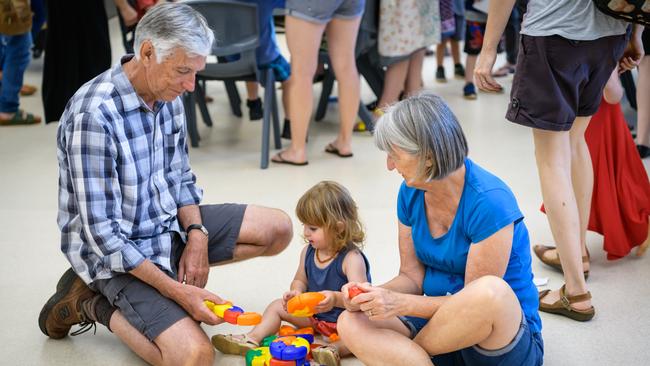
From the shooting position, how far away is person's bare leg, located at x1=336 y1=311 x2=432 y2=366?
2.18 meters

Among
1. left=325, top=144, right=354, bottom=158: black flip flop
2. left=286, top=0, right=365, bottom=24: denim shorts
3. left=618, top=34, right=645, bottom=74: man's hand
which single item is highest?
left=618, top=34, right=645, bottom=74: man's hand

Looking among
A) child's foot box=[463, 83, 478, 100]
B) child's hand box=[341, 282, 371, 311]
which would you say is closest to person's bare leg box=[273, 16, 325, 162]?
child's foot box=[463, 83, 478, 100]

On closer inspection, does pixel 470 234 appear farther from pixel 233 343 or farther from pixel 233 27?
pixel 233 27

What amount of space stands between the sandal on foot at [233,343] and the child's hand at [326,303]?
287mm

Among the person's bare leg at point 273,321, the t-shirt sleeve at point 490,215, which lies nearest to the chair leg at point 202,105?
the person's bare leg at point 273,321

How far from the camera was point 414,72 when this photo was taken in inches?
216

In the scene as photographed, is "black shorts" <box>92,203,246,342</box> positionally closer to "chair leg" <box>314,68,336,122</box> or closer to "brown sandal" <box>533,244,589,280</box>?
"brown sandal" <box>533,244,589,280</box>

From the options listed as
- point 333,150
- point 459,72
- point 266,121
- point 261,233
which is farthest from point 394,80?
point 261,233

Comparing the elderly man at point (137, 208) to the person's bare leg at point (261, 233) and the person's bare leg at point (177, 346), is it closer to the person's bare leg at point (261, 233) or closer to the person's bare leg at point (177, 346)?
the person's bare leg at point (177, 346)

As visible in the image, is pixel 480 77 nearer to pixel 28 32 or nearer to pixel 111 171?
pixel 111 171

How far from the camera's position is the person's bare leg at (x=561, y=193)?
2.75 m

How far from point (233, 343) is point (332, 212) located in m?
0.51

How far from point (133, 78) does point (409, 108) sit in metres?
0.87

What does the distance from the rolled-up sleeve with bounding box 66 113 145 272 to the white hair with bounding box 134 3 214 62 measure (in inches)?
10.8
